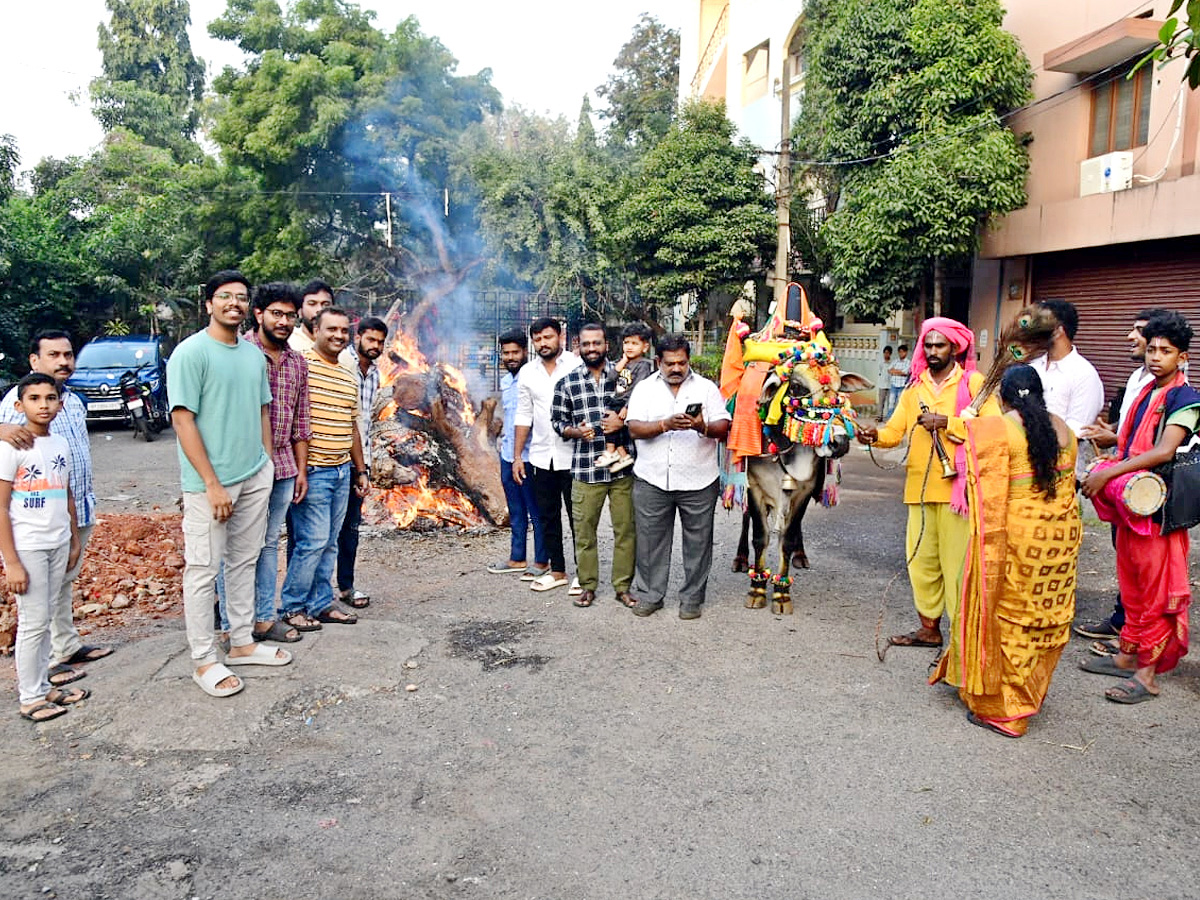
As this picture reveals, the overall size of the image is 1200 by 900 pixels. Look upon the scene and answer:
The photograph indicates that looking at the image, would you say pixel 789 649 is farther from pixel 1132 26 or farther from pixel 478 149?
pixel 478 149

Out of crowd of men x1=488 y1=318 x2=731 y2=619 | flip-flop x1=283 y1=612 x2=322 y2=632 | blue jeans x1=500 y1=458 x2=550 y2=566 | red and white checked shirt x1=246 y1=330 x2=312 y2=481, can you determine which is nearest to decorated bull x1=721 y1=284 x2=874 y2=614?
crowd of men x1=488 y1=318 x2=731 y2=619

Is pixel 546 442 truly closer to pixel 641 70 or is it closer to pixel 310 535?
pixel 310 535

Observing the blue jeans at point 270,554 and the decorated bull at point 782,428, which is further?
the decorated bull at point 782,428

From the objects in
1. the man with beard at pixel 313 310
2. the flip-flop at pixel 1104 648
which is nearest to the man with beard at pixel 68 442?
the man with beard at pixel 313 310

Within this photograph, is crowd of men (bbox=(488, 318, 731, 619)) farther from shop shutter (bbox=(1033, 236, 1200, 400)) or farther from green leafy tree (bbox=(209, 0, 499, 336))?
green leafy tree (bbox=(209, 0, 499, 336))

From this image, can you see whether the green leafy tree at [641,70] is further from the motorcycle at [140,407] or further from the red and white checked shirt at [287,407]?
the red and white checked shirt at [287,407]

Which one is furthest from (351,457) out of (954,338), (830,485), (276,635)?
(954,338)

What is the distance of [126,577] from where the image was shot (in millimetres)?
6445

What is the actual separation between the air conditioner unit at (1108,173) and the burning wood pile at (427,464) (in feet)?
32.8

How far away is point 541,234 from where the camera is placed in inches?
809

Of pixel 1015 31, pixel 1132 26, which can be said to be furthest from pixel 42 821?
pixel 1015 31

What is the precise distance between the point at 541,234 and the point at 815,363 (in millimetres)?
15966

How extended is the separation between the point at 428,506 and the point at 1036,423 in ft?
18.2

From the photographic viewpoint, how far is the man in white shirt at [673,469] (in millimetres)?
5477
